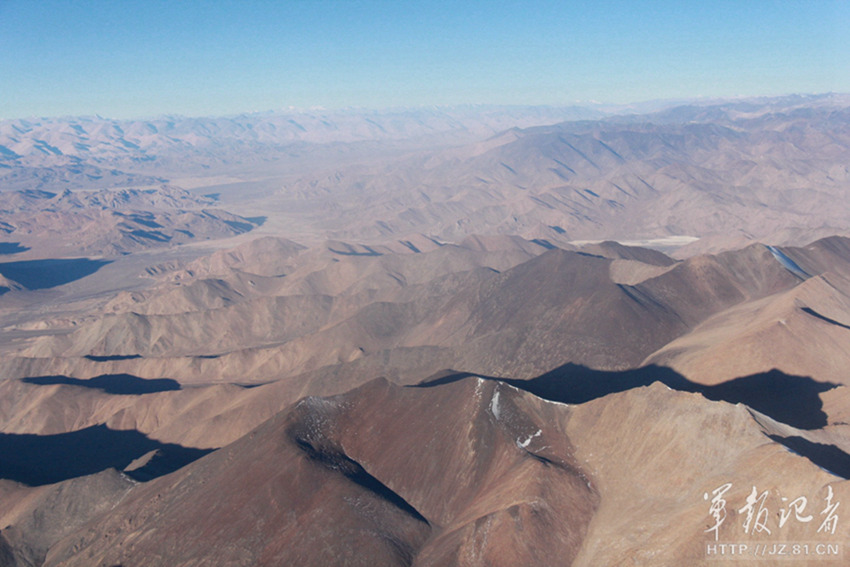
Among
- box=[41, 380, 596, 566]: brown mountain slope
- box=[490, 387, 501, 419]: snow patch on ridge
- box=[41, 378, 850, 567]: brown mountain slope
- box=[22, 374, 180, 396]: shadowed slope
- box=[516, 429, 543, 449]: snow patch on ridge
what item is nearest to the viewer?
box=[41, 378, 850, 567]: brown mountain slope

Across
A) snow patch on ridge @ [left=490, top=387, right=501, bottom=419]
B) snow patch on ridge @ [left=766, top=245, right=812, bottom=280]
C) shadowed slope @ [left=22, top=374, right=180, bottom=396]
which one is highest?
snow patch on ridge @ [left=766, top=245, right=812, bottom=280]

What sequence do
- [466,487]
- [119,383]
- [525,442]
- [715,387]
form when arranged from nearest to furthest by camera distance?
[466,487]
[525,442]
[715,387]
[119,383]

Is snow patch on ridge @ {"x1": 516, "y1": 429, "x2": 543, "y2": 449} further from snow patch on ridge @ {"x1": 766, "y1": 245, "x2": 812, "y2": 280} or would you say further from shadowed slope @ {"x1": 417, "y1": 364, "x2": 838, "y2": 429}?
snow patch on ridge @ {"x1": 766, "y1": 245, "x2": 812, "y2": 280}

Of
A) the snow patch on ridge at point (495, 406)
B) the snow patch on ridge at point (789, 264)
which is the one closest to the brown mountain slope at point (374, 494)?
the snow patch on ridge at point (495, 406)

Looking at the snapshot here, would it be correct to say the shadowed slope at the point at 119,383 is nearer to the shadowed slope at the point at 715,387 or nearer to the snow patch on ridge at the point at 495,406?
the shadowed slope at the point at 715,387

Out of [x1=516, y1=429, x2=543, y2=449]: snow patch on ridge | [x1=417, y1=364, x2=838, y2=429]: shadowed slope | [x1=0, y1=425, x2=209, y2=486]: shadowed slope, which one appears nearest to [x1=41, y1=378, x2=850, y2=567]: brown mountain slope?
[x1=516, y1=429, x2=543, y2=449]: snow patch on ridge

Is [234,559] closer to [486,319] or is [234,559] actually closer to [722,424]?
[722,424]

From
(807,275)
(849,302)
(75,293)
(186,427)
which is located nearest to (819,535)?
(849,302)

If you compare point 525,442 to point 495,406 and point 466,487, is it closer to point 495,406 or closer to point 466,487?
point 495,406

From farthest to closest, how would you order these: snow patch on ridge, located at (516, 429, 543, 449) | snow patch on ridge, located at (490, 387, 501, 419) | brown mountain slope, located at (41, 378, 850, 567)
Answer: snow patch on ridge, located at (490, 387, 501, 419) < snow patch on ridge, located at (516, 429, 543, 449) < brown mountain slope, located at (41, 378, 850, 567)

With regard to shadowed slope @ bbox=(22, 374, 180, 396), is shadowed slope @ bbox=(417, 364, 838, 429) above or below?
above

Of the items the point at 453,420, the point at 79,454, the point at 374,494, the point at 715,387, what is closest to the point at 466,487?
the point at 453,420
